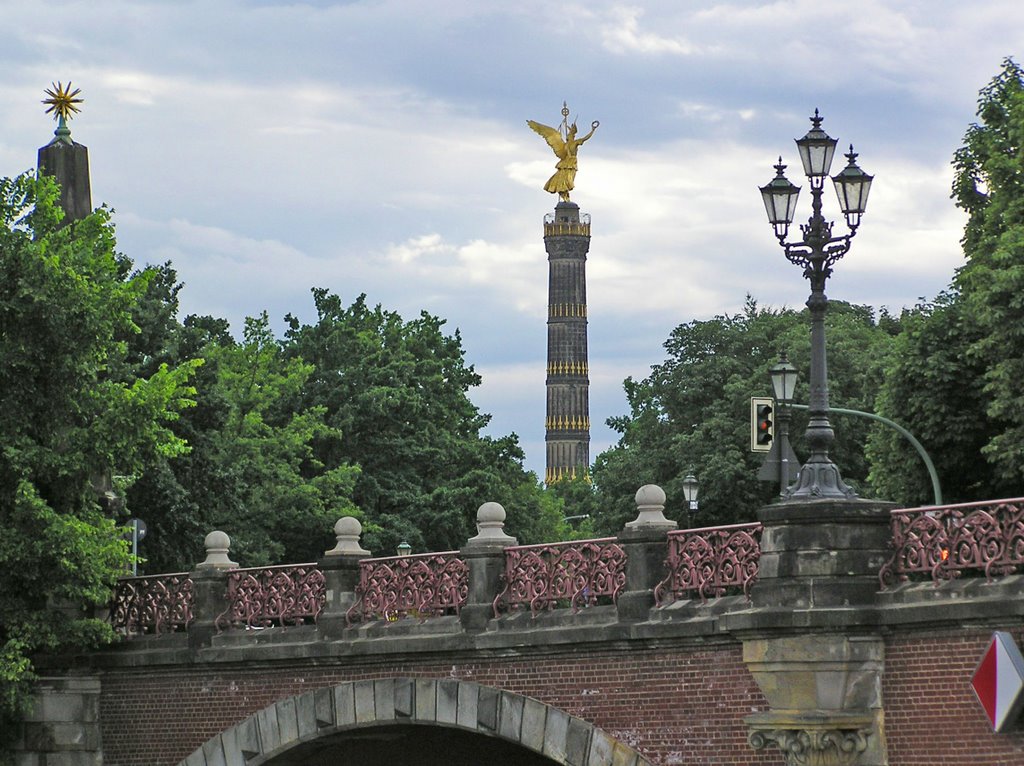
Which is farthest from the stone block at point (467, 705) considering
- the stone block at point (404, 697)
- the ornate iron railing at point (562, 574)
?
the ornate iron railing at point (562, 574)

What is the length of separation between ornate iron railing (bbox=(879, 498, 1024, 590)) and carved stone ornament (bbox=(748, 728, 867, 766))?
1389 mm

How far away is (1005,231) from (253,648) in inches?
781

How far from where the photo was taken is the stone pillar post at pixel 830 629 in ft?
62.8

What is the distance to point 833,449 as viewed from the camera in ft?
181

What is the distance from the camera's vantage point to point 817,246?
20.4 meters

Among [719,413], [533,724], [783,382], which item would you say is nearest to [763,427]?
[783,382]

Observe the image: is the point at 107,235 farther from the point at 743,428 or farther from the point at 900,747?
the point at 743,428

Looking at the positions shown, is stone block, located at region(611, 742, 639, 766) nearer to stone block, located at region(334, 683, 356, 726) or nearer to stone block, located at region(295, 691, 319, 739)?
stone block, located at region(334, 683, 356, 726)

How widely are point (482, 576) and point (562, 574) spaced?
1202 mm

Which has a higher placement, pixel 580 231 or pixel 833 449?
pixel 580 231

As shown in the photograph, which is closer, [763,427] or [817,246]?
[817,246]

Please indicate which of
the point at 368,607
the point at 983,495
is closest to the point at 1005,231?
the point at 983,495

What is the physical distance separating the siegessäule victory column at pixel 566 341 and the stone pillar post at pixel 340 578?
A: 312ft

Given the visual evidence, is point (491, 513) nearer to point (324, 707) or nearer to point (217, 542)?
point (324, 707)
